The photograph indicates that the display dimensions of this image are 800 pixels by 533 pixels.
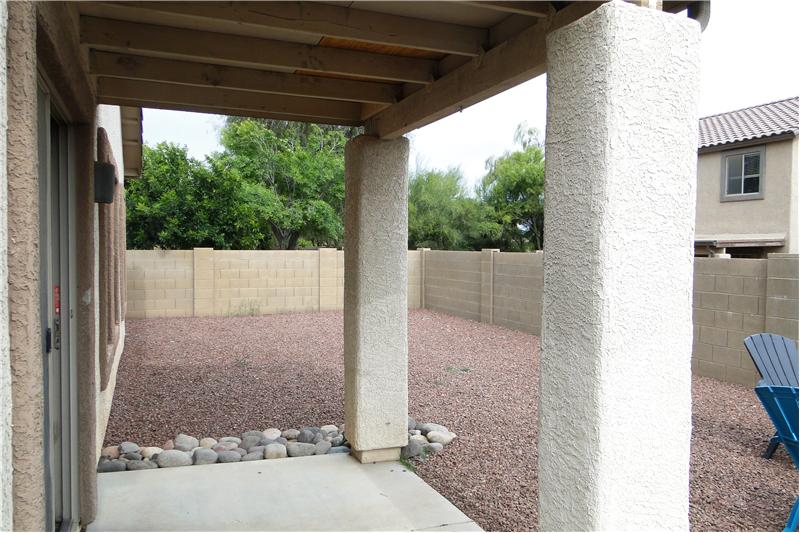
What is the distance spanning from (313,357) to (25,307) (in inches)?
341

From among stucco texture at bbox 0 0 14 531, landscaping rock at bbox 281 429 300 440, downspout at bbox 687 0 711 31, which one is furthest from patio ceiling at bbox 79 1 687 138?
landscaping rock at bbox 281 429 300 440

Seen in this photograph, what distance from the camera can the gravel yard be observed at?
458 centimetres

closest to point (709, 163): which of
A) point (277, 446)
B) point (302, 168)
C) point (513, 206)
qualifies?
point (513, 206)

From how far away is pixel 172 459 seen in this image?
16.8 feet

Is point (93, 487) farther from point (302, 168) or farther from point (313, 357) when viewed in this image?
point (302, 168)

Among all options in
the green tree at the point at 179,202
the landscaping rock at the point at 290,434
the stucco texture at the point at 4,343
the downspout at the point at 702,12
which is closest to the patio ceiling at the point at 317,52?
the downspout at the point at 702,12

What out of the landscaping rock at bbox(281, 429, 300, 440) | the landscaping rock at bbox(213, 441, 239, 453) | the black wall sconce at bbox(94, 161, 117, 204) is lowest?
the landscaping rock at bbox(281, 429, 300, 440)

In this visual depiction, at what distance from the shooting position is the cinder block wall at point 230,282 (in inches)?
550

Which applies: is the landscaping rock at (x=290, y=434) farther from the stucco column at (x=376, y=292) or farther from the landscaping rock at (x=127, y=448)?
the landscaping rock at (x=127, y=448)

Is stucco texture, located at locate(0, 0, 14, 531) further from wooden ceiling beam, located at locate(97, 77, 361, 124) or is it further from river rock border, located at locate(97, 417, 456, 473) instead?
river rock border, located at locate(97, 417, 456, 473)

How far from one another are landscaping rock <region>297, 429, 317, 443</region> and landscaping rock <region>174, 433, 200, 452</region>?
89cm

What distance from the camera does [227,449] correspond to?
18.0 ft

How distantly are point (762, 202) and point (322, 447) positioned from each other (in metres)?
14.6

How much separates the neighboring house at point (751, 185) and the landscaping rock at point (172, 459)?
14570mm
